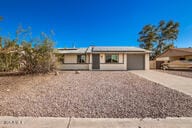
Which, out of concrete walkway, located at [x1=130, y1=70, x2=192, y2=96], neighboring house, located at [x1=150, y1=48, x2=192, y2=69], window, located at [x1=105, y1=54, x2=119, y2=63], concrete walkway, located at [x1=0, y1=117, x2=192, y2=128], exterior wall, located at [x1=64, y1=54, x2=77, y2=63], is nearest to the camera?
concrete walkway, located at [x1=0, y1=117, x2=192, y2=128]

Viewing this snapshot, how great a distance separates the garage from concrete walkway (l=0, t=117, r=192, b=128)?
47.7ft

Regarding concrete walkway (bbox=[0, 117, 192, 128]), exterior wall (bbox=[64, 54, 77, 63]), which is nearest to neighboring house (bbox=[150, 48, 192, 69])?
exterior wall (bbox=[64, 54, 77, 63])

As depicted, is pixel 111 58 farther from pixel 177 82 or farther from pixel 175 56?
pixel 175 56

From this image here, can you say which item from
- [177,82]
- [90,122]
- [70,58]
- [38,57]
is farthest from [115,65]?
[90,122]

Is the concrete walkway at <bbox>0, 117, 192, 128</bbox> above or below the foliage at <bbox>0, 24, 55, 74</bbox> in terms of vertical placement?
below

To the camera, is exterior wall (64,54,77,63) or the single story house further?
exterior wall (64,54,77,63)

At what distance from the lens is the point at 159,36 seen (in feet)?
118

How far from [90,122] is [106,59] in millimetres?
14417

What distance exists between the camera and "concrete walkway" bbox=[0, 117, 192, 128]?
124 inches

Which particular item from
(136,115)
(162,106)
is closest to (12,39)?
(136,115)

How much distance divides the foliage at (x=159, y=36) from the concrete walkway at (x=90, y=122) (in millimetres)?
35106

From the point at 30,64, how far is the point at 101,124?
10.4 meters

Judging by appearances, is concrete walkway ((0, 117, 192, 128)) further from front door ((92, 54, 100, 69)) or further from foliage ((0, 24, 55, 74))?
front door ((92, 54, 100, 69))

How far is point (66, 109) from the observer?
13.6ft
